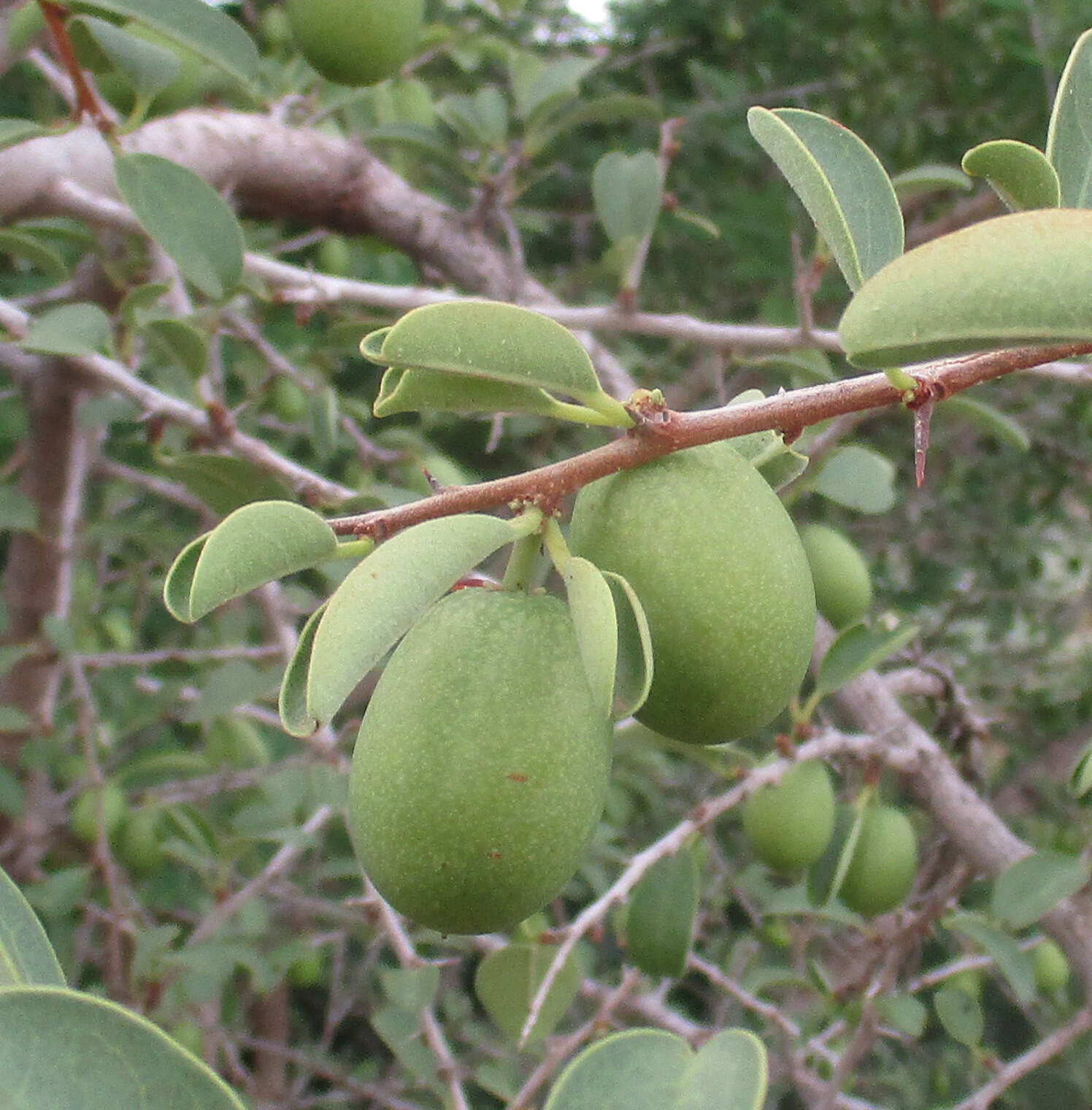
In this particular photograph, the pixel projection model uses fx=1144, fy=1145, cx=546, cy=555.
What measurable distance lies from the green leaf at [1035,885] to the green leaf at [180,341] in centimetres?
124

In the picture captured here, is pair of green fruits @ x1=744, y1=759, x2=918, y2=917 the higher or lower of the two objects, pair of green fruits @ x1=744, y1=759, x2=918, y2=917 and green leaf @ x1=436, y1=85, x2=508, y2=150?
the lower

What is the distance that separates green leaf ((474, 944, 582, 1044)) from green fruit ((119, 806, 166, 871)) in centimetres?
97

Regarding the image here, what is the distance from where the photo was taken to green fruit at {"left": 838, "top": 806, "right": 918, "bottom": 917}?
1559mm

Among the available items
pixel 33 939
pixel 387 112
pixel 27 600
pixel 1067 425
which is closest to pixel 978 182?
pixel 1067 425

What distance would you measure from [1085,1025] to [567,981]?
74 cm

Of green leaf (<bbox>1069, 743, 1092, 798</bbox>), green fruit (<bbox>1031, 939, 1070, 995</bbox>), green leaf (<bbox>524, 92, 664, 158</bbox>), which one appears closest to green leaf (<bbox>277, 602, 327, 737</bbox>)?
green leaf (<bbox>1069, 743, 1092, 798</bbox>)

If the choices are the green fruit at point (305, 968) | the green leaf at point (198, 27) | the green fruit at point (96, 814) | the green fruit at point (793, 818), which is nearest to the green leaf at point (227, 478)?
the green leaf at point (198, 27)

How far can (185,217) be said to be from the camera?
4.48 ft

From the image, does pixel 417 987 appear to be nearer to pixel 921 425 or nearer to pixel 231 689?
pixel 231 689

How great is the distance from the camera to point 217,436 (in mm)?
A: 1556

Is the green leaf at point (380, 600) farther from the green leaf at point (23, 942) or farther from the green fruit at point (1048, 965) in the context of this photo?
the green fruit at point (1048, 965)

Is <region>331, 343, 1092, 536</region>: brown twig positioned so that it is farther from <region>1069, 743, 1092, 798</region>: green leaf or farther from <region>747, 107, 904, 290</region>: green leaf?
<region>1069, 743, 1092, 798</region>: green leaf

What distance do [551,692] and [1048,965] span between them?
1.63 meters

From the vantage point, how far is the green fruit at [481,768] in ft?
2.24
